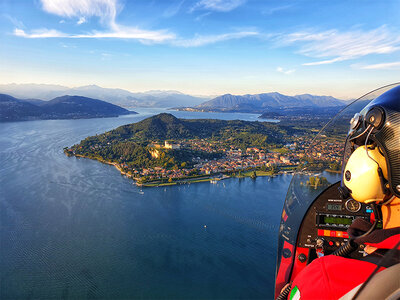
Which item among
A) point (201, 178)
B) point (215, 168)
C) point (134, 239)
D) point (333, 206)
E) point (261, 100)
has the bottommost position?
point (134, 239)

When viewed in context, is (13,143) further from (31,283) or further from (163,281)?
(163,281)

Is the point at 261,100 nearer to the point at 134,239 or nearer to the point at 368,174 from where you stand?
the point at 134,239

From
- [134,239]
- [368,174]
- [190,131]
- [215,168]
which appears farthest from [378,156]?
[190,131]

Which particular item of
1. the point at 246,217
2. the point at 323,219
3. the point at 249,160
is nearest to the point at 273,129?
the point at 249,160

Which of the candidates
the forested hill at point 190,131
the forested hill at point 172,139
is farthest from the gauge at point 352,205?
the forested hill at point 190,131

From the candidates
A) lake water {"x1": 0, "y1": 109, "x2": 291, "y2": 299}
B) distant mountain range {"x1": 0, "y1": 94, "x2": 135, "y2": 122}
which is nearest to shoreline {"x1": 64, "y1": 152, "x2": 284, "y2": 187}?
lake water {"x1": 0, "y1": 109, "x2": 291, "y2": 299}
